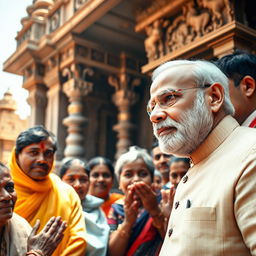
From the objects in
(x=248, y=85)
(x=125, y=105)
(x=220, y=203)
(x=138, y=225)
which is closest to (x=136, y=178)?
(x=138, y=225)

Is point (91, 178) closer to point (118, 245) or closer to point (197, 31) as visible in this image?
point (118, 245)

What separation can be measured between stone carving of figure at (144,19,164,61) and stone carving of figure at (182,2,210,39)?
464 millimetres

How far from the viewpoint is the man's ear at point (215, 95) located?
1.24 meters

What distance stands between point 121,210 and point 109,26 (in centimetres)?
411

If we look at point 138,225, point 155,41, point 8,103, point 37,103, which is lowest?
point 138,225

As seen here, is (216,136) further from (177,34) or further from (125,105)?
(125,105)

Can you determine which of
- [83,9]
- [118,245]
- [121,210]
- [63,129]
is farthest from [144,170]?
[63,129]

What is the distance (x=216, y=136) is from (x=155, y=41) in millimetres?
3948

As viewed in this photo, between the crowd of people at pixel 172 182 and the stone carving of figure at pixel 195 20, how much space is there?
2.26m

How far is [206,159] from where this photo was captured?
120 cm

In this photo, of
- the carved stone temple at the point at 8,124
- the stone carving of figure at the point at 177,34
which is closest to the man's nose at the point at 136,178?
the stone carving of figure at the point at 177,34

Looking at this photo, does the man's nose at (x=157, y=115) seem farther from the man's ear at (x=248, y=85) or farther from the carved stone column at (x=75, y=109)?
the carved stone column at (x=75, y=109)

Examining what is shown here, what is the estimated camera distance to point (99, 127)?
727cm

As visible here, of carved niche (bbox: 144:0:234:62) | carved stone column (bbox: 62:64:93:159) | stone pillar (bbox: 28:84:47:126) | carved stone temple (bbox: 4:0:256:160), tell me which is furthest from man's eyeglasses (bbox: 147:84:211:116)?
stone pillar (bbox: 28:84:47:126)
